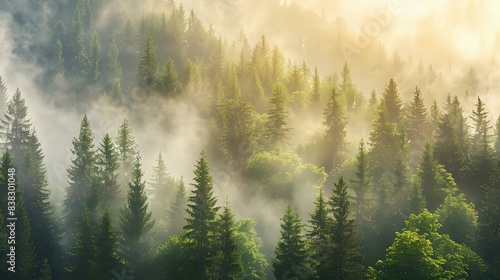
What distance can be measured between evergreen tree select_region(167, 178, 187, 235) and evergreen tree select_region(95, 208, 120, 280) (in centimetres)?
1077

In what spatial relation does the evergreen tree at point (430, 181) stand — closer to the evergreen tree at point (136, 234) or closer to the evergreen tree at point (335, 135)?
the evergreen tree at point (335, 135)

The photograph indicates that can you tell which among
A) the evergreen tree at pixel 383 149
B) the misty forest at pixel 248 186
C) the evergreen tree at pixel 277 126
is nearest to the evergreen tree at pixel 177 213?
the misty forest at pixel 248 186

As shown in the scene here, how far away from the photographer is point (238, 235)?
70000 millimetres

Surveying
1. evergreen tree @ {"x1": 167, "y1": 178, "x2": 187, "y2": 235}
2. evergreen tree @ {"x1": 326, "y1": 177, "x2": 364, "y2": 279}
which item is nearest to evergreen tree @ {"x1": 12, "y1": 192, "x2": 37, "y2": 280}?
evergreen tree @ {"x1": 167, "y1": 178, "x2": 187, "y2": 235}

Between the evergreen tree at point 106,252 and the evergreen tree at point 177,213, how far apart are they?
1077cm

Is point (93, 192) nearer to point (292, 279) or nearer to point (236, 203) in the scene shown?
point (236, 203)

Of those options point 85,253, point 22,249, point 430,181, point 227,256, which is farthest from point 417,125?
point 22,249

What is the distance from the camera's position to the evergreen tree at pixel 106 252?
69688 mm

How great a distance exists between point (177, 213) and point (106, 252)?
13.2 meters

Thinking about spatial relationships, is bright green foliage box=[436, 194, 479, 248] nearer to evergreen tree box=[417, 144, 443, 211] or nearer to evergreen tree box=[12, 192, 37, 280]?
evergreen tree box=[417, 144, 443, 211]

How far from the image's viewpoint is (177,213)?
81.3m

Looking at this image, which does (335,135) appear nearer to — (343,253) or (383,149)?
(383,149)

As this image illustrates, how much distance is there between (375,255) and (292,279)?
19.8 meters

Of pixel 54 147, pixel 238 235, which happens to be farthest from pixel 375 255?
pixel 54 147
